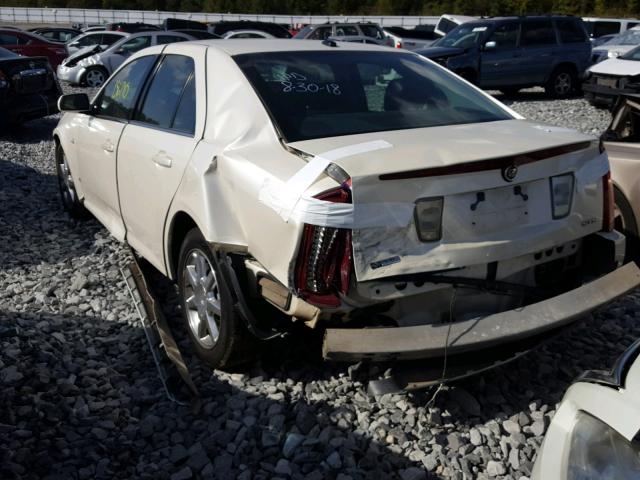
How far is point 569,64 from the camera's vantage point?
16.2 m

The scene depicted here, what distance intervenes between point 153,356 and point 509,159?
2.22m

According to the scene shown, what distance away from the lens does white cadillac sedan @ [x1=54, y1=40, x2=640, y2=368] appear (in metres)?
2.79

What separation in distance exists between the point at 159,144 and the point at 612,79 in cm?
1159

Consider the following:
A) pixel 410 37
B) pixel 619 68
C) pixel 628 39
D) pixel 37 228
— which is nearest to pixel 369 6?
pixel 410 37

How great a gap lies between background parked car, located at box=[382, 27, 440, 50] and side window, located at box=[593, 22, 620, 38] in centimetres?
743

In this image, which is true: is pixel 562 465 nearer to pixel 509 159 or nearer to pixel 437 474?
pixel 437 474

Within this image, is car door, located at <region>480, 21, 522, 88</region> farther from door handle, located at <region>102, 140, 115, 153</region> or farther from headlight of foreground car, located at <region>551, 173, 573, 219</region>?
headlight of foreground car, located at <region>551, 173, 573, 219</region>

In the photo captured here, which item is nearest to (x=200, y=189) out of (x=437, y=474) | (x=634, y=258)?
(x=437, y=474)

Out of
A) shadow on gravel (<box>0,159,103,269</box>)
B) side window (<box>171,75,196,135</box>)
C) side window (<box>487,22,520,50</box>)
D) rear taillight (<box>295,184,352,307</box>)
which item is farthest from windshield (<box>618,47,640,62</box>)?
rear taillight (<box>295,184,352,307</box>)

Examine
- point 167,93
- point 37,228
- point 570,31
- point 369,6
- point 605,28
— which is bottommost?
point 37,228

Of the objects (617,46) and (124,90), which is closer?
(124,90)

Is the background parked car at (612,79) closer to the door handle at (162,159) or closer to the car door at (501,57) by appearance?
the car door at (501,57)

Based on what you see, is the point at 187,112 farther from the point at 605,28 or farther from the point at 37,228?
the point at 605,28

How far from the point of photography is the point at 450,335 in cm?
281
